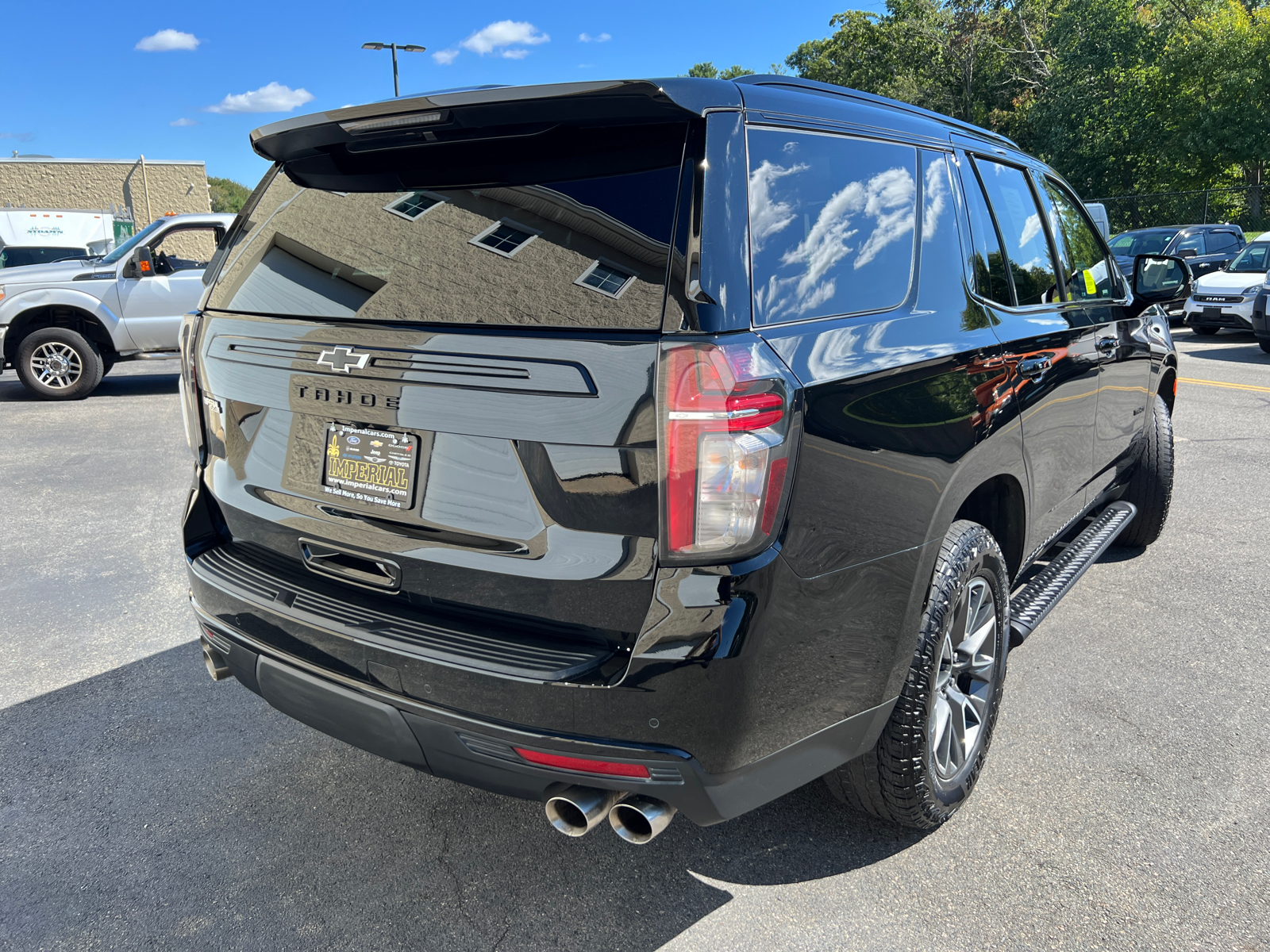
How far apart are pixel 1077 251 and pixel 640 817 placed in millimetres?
3168

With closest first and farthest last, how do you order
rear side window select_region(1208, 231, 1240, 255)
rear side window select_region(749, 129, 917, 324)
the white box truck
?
rear side window select_region(749, 129, 917, 324) → rear side window select_region(1208, 231, 1240, 255) → the white box truck

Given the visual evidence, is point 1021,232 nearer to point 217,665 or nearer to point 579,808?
point 579,808

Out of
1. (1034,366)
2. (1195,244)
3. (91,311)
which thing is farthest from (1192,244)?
(91,311)

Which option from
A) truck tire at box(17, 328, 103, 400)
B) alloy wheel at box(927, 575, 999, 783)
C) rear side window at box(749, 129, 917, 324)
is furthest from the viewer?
truck tire at box(17, 328, 103, 400)

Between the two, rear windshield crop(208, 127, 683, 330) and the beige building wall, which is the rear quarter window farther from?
the beige building wall

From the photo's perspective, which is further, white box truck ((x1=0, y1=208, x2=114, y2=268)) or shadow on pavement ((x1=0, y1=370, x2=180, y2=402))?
white box truck ((x1=0, y1=208, x2=114, y2=268))

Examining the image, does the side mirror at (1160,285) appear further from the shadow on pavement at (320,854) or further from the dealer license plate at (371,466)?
the dealer license plate at (371,466)

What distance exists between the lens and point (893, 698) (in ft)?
7.61

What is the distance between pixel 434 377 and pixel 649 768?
937mm

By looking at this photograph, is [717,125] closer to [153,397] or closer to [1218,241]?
[153,397]

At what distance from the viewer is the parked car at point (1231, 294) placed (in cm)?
1500

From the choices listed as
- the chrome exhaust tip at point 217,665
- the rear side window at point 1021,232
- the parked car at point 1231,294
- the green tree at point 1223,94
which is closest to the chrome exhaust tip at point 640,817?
the chrome exhaust tip at point 217,665

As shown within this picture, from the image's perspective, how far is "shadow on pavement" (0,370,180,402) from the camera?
36.6 feet

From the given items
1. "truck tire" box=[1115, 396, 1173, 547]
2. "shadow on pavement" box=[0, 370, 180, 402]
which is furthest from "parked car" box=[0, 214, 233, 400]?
"truck tire" box=[1115, 396, 1173, 547]
